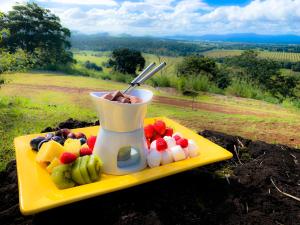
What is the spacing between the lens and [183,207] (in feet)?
6.19

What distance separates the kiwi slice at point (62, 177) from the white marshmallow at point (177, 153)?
0.69 m

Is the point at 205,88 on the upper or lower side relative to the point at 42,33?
lower

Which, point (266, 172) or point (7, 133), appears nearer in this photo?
point (266, 172)

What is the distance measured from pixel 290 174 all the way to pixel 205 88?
9.81 ft

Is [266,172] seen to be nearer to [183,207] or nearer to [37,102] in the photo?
[183,207]

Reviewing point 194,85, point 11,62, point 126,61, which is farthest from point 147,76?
point 126,61

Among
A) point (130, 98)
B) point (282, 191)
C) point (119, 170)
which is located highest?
point (130, 98)

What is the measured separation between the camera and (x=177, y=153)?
2150mm

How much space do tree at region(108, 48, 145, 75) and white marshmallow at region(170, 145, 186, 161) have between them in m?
3.79

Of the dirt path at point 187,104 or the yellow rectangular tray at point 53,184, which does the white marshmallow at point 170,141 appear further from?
the dirt path at point 187,104

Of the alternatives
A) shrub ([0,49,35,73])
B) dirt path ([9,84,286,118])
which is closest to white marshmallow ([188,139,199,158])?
dirt path ([9,84,286,118])

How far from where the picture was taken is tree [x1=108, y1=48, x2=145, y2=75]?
5795 mm

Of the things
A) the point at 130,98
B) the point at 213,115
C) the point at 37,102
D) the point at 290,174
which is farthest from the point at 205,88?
the point at 130,98

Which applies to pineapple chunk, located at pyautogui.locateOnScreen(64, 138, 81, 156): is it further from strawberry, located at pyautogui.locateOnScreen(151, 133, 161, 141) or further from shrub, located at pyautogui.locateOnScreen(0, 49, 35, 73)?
shrub, located at pyautogui.locateOnScreen(0, 49, 35, 73)
